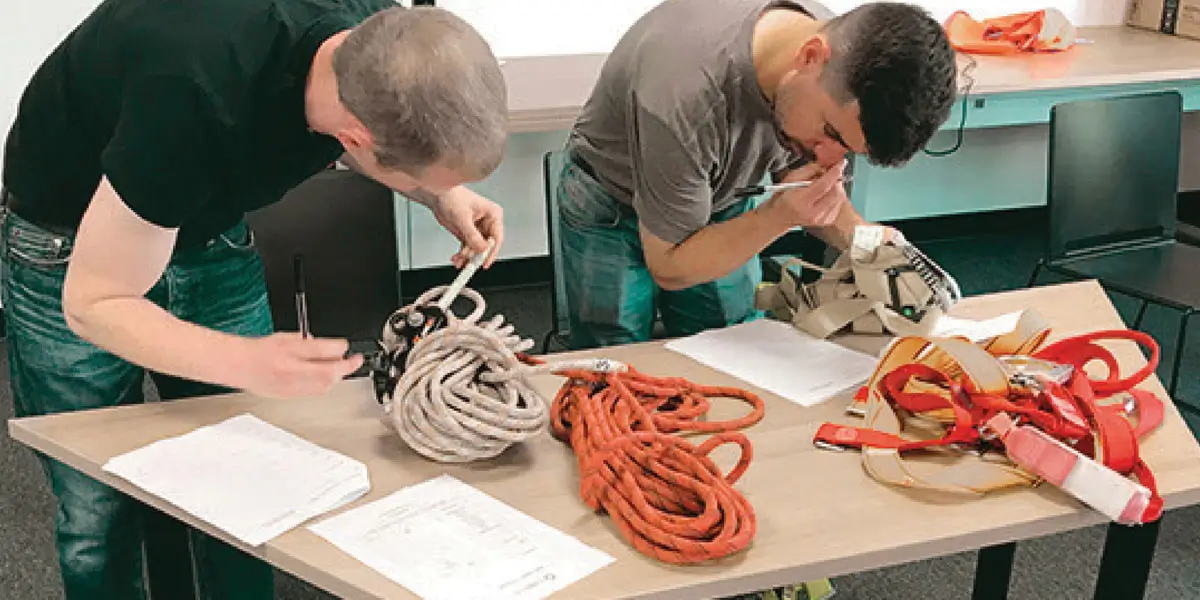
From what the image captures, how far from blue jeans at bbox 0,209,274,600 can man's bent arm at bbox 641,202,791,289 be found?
24.3 inches

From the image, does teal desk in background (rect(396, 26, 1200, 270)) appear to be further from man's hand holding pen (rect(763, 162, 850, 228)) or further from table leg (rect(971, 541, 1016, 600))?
table leg (rect(971, 541, 1016, 600))

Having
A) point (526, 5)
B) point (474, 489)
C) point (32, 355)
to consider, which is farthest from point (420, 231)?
point (474, 489)

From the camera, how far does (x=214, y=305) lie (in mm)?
1767

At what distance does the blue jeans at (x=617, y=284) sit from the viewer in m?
2.07

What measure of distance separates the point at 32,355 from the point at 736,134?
3.46 feet

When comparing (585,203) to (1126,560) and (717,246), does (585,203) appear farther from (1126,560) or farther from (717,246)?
(1126,560)

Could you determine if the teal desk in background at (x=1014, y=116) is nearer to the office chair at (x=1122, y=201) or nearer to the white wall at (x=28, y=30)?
the office chair at (x=1122, y=201)

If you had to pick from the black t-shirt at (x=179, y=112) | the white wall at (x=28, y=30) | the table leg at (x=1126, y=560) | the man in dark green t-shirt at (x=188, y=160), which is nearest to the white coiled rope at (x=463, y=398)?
the man in dark green t-shirt at (x=188, y=160)

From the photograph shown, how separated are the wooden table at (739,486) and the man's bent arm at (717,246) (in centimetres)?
26

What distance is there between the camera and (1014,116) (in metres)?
3.46

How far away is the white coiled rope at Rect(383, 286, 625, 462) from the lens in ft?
4.91

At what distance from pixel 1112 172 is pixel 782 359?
1557 millimetres

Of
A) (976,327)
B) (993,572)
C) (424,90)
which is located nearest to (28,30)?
(424,90)

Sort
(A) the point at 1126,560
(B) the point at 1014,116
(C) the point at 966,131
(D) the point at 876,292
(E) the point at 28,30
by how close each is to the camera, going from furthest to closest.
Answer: (C) the point at 966,131 → (B) the point at 1014,116 → (E) the point at 28,30 → (D) the point at 876,292 → (A) the point at 1126,560
